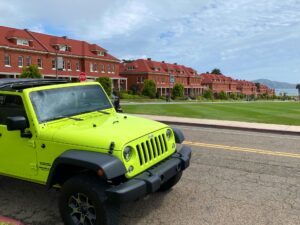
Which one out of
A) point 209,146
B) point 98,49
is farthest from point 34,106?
point 98,49

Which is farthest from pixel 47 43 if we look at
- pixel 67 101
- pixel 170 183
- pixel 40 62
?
pixel 170 183

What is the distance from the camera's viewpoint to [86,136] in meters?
4.49

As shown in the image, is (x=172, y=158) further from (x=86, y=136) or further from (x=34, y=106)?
(x=34, y=106)

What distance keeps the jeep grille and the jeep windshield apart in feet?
4.42

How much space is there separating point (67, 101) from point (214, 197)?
9.35 feet

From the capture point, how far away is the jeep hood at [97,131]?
438cm

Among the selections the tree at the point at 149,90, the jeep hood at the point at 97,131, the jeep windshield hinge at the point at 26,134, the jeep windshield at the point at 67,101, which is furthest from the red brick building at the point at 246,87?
the jeep windshield hinge at the point at 26,134

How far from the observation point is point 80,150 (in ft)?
14.4

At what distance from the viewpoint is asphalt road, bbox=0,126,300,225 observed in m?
4.97

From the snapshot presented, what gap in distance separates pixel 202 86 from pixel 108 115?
126 meters

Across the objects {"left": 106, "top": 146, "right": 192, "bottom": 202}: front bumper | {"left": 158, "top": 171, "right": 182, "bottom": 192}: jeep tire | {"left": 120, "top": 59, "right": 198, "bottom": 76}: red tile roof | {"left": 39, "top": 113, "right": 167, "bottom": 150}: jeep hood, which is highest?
{"left": 120, "top": 59, "right": 198, "bottom": 76}: red tile roof

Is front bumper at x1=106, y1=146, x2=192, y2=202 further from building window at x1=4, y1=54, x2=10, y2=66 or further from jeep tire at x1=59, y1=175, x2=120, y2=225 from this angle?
building window at x1=4, y1=54, x2=10, y2=66

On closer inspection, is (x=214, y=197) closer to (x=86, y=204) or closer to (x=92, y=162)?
(x=86, y=204)

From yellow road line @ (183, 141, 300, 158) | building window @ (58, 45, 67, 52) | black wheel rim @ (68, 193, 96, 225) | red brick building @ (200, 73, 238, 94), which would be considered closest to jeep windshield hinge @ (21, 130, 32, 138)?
black wheel rim @ (68, 193, 96, 225)
